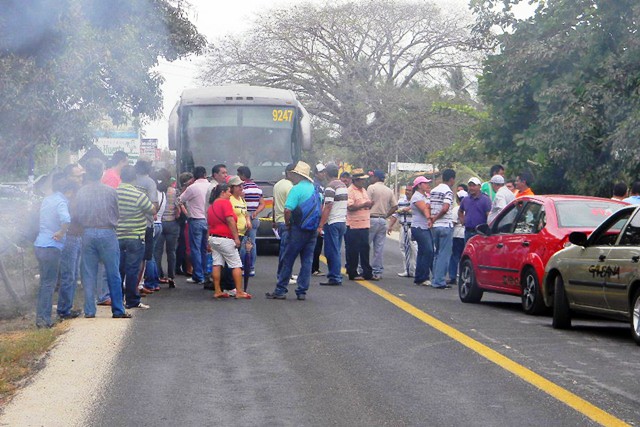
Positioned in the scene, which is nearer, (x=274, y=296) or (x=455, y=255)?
(x=274, y=296)

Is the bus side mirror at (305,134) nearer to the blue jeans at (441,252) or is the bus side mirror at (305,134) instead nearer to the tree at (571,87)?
the tree at (571,87)

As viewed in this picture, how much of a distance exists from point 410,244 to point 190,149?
26.1 ft

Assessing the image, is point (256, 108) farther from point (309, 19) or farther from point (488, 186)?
point (309, 19)

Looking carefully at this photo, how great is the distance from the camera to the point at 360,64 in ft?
176

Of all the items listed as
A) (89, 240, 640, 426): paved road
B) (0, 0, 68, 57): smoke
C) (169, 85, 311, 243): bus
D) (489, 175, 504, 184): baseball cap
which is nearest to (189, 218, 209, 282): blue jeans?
(89, 240, 640, 426): paved road

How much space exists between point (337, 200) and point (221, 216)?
287 centimetres

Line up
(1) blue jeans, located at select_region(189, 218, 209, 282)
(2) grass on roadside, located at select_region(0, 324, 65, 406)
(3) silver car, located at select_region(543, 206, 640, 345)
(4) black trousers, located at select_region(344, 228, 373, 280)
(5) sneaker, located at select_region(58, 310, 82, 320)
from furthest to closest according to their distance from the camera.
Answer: (4) black trousers, located at select_region(344, 228, 373, 280) < (1) blue jeans, located at select_region(189, 218, 209, 282) < (5) sneaker, located at select_region(58, 310, 82, 320) < (3) silver car, located at select_region(543, 206, 640, 345) < (2) grass on roadside, located at select_region(0, 324, 65, 406)

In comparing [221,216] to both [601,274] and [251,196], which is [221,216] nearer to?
[251,196]

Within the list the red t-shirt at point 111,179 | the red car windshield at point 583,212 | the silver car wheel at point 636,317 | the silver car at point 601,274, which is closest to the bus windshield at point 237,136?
the red t-shirt at point 111,179

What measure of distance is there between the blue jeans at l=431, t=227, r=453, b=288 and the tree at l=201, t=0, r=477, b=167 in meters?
35.1

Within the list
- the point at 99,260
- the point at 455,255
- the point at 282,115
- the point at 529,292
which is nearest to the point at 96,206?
the point at 99,260

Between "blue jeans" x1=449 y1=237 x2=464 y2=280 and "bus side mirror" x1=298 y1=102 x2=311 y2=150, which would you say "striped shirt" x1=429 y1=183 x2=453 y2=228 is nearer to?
"blue jeans" x1=449 y1=237 x2=464 y2=280

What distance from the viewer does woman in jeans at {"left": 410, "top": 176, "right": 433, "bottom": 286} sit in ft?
59.5

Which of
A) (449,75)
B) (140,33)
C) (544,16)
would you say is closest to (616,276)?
(140,33)
